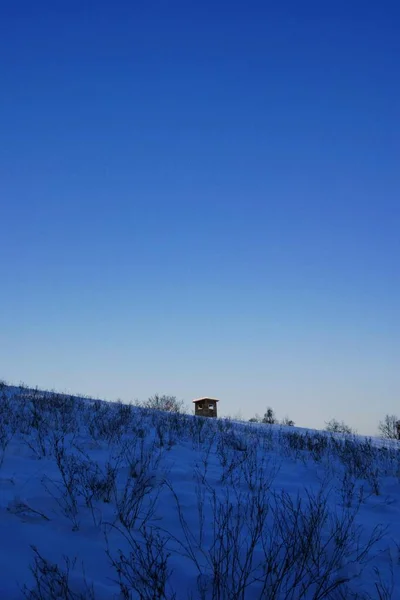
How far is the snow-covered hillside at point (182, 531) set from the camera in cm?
198

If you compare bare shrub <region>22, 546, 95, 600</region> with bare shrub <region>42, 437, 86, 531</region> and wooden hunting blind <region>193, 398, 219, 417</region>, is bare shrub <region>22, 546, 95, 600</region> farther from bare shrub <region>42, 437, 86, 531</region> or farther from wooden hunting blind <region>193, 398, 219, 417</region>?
wooden hunting blind <region>193, 398, 219, 417</region>

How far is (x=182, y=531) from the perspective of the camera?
9.04ft

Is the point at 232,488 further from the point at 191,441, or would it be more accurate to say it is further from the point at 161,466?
the point at 191,441

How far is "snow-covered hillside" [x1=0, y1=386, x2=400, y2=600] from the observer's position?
6.50 ft

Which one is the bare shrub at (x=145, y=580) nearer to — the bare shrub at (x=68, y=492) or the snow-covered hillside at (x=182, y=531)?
the snow-covered hillside at (x=182, y=531)

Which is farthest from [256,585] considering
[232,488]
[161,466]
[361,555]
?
[161,466]

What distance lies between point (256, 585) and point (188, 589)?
362 mm

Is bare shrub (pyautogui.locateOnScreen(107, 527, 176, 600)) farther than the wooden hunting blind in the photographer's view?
No

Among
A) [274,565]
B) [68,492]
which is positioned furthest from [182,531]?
[68,492]

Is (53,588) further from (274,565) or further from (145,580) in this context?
(274,565)

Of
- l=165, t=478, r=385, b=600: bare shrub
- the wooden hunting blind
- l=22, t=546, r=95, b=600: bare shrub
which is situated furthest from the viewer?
the wooden hunting blind

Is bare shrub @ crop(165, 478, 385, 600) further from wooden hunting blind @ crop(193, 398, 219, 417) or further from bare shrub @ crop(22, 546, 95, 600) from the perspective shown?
wooden hunting blind @ crop(193, 398, 219, 417)

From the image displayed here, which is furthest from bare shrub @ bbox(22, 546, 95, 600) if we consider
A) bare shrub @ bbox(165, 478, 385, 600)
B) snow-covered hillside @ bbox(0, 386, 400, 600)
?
bare shrub @ bbox(165, 478, 385, 600)

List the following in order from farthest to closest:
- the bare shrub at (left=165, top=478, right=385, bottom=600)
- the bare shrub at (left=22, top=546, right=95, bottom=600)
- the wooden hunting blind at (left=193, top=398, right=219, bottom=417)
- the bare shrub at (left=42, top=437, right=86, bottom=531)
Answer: the wooden hunting blind at (left=193, top=398, right=219, bottom=417), the bare shrub at (left=42, top=437, right=86, bottom=531), the bare shrub at (left=165, top=478, right=385, bottom=600), the bare shrub at (left=22, top=546, right=95, bottom=600)
